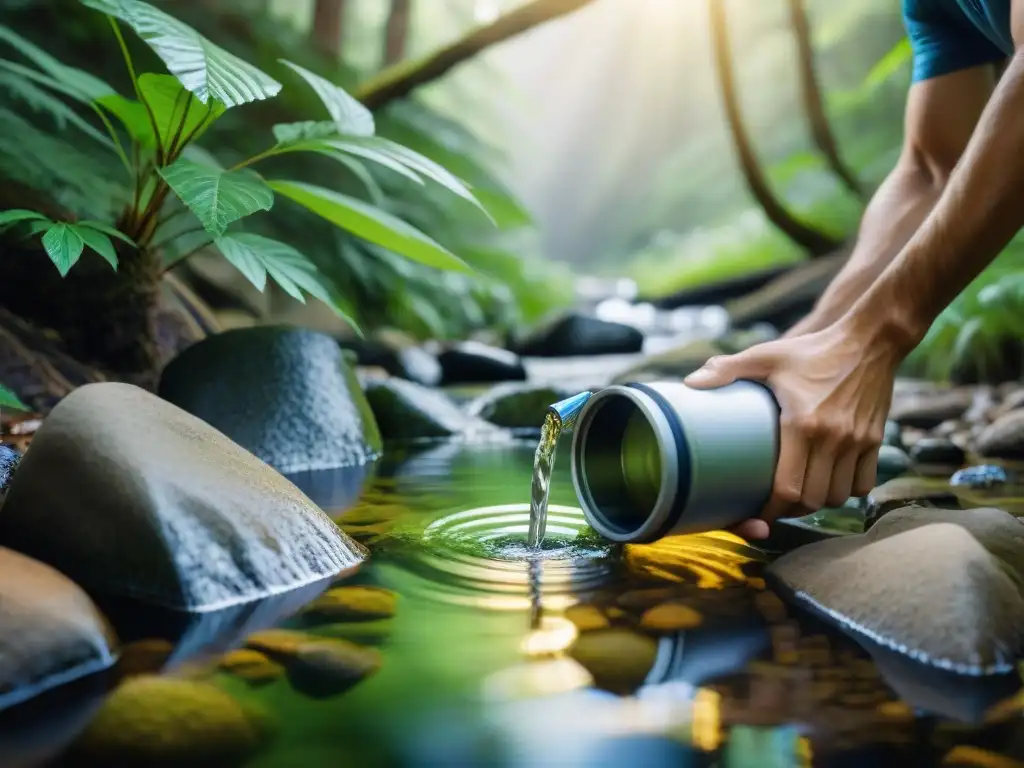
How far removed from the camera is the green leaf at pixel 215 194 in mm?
2020

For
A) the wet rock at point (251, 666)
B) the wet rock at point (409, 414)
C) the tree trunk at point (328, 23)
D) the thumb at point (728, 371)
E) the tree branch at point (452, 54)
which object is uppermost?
the tree trunk at point (328, 23)

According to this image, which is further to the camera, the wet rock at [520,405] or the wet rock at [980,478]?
the wet rock at [520,405]

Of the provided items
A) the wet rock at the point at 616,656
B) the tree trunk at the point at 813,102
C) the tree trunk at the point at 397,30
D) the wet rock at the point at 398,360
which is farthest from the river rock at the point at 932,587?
the tree trunk at the point at 397,30

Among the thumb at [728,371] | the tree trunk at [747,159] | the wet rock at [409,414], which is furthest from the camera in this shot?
the tree trunk at [747,159]

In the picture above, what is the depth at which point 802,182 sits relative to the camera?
13.4 m

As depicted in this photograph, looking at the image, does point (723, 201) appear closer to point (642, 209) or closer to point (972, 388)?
point (642, 209)

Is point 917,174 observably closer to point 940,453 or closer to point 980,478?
point 980,478

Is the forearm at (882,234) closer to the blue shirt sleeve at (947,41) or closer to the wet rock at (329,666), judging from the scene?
the blue shirt sleeve at (947,41)

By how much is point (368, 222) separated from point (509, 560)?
1167mm

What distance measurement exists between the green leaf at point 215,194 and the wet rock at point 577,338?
462 centimetres

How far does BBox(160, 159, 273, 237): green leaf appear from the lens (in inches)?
79.5

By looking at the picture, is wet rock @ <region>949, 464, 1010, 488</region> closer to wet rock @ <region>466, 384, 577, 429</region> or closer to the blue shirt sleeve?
the blue shirt sleeve

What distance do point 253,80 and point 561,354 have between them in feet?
15.9

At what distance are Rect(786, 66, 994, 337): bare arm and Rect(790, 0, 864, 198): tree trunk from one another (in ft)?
15.2
